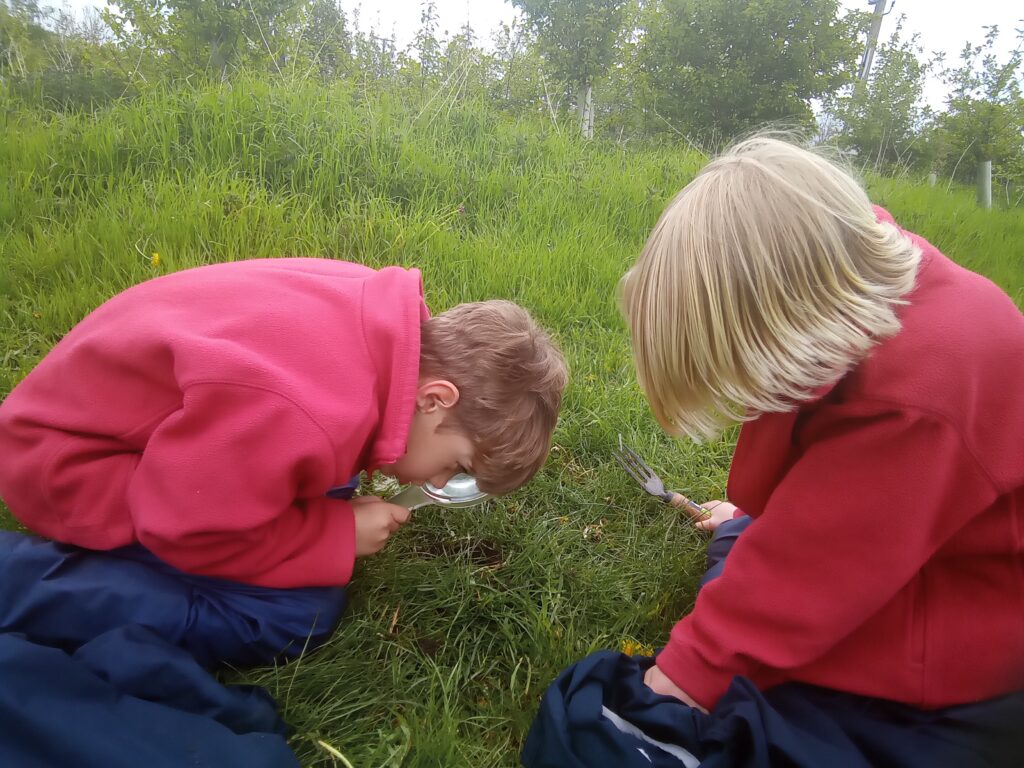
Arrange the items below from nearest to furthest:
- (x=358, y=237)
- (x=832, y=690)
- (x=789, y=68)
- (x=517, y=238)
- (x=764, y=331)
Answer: (x=764, y=331)
(x=832, y=690)
(x=358, y=237)
(x=517, y=238)
(x=789, y=68)

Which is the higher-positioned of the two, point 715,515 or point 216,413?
point 216,413

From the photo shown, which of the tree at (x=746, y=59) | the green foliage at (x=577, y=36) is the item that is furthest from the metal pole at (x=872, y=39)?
the green foliage at (x=577, y=36)

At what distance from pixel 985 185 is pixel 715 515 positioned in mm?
5517

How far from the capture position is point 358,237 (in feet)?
9.19

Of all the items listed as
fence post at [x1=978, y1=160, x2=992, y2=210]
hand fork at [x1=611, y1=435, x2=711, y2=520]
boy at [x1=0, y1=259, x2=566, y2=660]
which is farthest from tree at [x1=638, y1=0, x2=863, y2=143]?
boy at [x1=0, y1=259, x2=566, y2=660]

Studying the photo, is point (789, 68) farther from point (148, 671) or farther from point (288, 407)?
point (148, 671)

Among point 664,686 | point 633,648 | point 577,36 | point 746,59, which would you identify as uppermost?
point 577,36

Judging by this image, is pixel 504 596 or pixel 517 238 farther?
pixel 517 238

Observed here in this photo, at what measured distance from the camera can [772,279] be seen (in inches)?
38.8

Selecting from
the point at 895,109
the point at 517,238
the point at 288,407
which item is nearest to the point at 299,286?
the point at 288,407

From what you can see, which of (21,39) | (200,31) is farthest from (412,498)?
(200,31)

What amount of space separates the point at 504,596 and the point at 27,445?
3.45 ft

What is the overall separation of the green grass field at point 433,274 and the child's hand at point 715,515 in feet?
0.14

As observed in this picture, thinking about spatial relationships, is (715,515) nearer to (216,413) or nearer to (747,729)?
(747,729)
